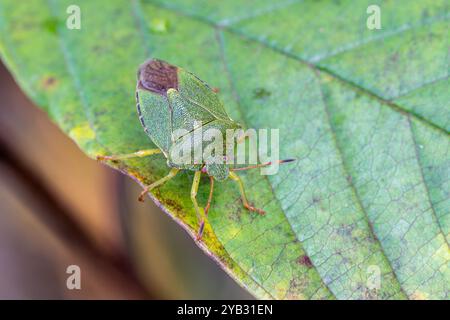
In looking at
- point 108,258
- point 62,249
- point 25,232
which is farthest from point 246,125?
point 25,232

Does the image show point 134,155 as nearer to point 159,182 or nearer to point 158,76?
point 159,182

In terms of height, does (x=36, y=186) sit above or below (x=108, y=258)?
above

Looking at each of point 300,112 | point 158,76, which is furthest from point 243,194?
point 158,76

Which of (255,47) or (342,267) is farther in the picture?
(255,47)

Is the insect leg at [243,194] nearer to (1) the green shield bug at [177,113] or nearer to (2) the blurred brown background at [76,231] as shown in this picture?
(1) the green shield bug at [177,113]
